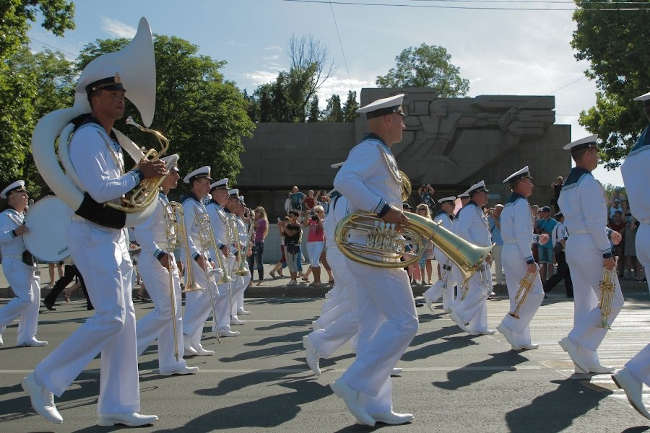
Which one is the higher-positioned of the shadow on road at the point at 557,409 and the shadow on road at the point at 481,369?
the shadow on road at the point at 557,409

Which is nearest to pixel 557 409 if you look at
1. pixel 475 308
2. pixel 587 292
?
pixel 587 292

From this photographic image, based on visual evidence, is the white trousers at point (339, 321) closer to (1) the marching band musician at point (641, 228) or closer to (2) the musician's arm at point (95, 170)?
(1) the marching band musician at point (641, 228)

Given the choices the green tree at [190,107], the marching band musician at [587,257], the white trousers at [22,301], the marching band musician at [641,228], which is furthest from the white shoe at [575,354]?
the green tree at [190,107]

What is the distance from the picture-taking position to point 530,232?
920 cm

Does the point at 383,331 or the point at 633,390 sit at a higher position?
the point at 383,331

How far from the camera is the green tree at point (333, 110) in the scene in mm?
74562

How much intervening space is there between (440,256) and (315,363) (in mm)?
6961

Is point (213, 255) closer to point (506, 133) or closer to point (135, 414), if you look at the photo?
point (135, 414)

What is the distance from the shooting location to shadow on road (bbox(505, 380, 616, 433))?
5.42 metres

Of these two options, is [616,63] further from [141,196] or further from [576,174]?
[141,196]

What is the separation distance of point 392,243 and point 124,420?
2.42 metres

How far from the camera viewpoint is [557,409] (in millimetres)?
5914

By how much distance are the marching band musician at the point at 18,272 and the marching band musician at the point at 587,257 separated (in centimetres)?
720

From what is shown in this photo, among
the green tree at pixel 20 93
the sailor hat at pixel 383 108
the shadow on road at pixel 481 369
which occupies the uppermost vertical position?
the green tree at pixel 20 93
